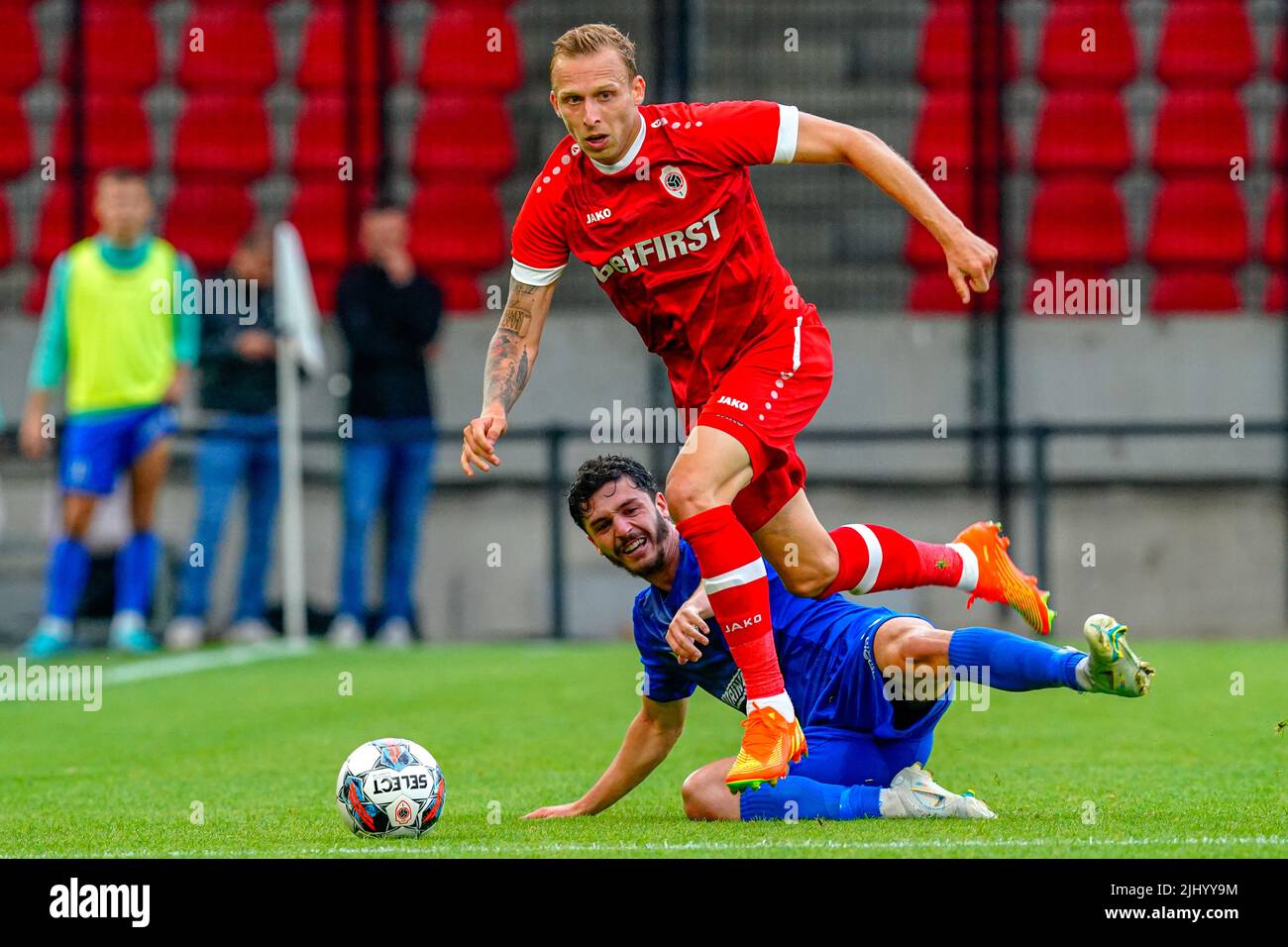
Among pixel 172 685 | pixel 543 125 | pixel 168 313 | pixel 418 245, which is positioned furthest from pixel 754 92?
pixel 172 685

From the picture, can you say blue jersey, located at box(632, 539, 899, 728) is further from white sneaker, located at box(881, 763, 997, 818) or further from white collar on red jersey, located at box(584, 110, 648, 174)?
white collar on red jersey, located at box(584, 110, 648, 174)

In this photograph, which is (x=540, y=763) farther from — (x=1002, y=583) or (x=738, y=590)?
(x=738, y=590)

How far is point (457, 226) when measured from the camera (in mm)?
13906

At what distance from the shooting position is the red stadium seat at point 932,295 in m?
13.5

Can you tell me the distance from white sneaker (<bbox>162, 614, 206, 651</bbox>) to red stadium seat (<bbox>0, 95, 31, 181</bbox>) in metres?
4.03

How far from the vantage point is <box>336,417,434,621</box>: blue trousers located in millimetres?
11969

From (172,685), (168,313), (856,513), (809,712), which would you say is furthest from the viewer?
(856,513)

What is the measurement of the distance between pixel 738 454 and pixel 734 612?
46 cm

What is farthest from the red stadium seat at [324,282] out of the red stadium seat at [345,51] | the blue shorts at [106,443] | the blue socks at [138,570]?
the blue socks at [138,570]

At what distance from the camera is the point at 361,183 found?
1376 cm

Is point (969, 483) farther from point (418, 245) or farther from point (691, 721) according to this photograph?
point (691, 721)

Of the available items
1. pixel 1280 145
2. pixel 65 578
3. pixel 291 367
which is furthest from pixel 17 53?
pixel 1280 145

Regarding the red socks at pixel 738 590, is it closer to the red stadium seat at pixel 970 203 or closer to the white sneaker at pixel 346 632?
the white sneaker at pixel 346 632

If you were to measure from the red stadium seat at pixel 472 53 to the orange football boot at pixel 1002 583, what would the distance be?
8.23 m
